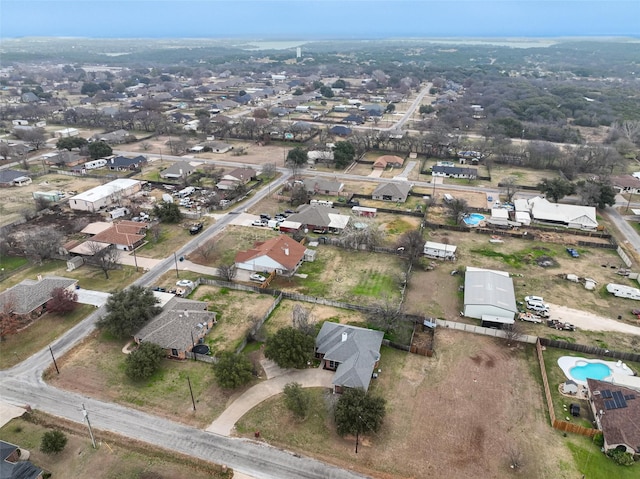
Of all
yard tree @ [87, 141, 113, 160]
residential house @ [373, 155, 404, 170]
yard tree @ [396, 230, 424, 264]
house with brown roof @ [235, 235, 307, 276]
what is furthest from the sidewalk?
yard tree @ [87, 141, 113, 160]

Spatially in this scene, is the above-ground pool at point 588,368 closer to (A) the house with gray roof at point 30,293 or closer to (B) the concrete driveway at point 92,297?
(B) the concrete driveway at point 92,297

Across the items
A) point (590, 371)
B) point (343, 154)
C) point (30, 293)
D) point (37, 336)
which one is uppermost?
point (343, 154)

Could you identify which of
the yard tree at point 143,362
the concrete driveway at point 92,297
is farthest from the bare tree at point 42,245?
the yard tree at point 143,362

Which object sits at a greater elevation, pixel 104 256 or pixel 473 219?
pixel 104 256

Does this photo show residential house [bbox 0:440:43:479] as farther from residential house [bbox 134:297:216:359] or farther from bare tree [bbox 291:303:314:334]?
bare tree [bbox 291:303:314:334]

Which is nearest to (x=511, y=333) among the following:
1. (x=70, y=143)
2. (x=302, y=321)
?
(x=302, y=321)

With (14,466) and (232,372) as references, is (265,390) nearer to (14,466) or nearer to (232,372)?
(232,372)
